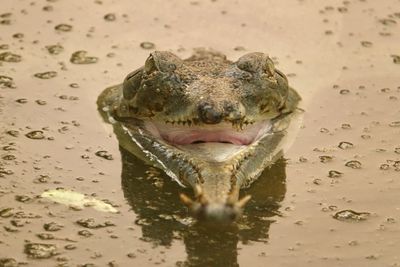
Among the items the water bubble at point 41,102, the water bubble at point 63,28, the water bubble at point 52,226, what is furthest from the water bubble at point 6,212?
the water bubble at point 63,28

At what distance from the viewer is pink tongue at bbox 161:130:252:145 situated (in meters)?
4.44

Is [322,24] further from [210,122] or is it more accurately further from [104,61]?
[210,122]

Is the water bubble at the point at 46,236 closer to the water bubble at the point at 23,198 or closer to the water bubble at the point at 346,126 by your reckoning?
the water bubble at the point at 23,198

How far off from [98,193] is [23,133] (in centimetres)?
69

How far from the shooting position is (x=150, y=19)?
5984 mm

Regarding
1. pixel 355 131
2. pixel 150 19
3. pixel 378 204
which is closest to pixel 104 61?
pixel 150 19

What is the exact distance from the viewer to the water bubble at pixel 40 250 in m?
3.81

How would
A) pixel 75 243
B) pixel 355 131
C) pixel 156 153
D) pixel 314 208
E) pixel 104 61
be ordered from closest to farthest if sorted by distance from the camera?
pixel 75 243, pixel 314 208, pixel 156 153, pixel 355 131, pixel 104 61

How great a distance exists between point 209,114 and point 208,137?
18cm

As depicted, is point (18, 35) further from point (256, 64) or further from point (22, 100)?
point (256, 64)

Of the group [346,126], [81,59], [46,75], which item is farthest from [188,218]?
[81,59]

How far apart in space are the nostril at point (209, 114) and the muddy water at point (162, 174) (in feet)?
1.14

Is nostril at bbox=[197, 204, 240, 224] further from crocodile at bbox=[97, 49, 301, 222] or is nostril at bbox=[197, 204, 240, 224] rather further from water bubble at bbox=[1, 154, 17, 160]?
water bubble at bbox=[1, 154, 17, 160]

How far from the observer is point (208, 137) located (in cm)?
444
